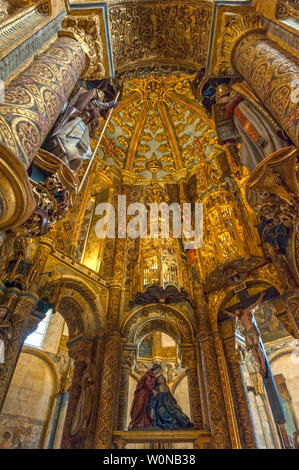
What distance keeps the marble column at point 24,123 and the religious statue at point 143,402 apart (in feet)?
20.4

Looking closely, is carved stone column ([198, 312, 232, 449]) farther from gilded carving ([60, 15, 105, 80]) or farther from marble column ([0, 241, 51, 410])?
gilded carving ([60, 15, 105, 80])

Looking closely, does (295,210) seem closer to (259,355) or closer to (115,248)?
(259,355)

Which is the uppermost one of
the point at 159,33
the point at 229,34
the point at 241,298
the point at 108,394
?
the point at 159,33

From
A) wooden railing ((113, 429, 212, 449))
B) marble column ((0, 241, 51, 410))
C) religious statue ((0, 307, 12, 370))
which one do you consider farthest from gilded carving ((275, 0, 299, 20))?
wooden railing ((113, 429, 212, 449))

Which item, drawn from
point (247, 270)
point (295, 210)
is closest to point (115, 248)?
point (247, 270)

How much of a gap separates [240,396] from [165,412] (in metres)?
1.98

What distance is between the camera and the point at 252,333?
7.66 meters

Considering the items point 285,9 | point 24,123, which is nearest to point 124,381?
point 24,123

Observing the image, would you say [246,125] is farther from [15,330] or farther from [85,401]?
[85,401]

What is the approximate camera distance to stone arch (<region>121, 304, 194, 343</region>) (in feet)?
27.8

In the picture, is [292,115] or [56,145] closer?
[292,115]

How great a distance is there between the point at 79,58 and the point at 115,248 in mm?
6609

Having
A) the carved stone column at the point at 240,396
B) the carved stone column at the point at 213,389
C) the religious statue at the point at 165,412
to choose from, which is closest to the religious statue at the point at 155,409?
the religious statue at the point at 165,412

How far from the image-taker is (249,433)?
656 cm
